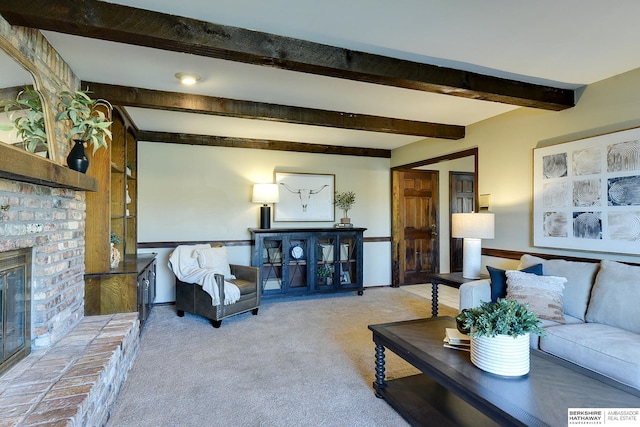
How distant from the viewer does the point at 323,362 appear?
109 inches

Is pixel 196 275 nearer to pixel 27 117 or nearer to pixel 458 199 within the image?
pixel 27 117

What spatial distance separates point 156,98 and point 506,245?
12.2ft

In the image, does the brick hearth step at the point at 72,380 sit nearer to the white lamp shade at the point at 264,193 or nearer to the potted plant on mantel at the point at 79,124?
the potted plant on mantel at the point at 79,124

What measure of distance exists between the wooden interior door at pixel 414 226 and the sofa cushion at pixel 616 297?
10.8 ft

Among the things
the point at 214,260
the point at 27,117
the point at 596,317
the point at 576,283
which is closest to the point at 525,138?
the point at 576,283

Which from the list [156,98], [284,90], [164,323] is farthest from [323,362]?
[156,98]

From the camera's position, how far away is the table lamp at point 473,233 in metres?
3.47

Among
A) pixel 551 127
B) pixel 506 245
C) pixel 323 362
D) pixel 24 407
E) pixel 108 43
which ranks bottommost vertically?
pixel 323 362

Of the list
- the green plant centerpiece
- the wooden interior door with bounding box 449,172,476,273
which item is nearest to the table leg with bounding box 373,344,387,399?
the green plant centerpiece

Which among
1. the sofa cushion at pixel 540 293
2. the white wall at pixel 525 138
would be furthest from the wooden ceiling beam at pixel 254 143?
the sofa cushion at pixel 540 293

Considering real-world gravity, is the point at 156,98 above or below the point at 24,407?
A: above

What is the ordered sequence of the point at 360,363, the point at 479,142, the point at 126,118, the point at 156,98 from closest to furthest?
the point at 360,363, the point at 156,98, the point at 126,118, the point at 479,142

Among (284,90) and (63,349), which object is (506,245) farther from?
(63,349)

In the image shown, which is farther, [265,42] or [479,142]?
[479,142]
